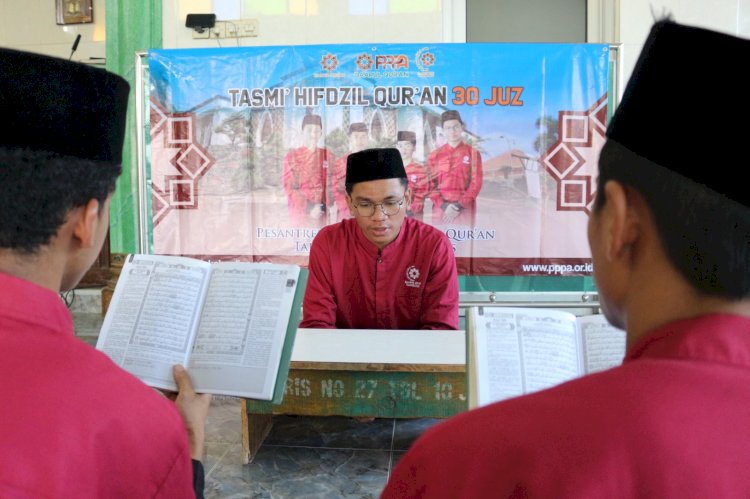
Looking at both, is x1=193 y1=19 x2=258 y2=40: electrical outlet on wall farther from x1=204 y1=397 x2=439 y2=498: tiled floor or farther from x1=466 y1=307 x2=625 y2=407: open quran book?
x1=466 y1=307 x2=625 y2=407: open quran book

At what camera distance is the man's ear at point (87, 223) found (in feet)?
2.93

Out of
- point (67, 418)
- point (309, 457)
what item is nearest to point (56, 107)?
point (67, 418)

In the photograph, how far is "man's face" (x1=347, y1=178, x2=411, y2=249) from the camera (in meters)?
2.76

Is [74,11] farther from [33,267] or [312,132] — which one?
[33,267]

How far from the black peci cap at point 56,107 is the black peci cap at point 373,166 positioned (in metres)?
1.83

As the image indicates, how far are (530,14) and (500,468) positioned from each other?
4.75 metres

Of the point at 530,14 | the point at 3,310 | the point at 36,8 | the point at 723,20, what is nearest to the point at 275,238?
the point at 530,14

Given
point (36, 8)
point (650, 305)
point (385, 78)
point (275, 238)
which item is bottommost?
point (275, 238)

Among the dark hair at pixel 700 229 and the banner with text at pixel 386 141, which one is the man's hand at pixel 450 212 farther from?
the dark hair at pixel 700 229

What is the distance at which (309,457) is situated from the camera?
7.86 ft

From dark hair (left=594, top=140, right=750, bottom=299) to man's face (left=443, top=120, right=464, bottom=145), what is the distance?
3118 mm

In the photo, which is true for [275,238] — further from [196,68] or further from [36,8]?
[36,8]

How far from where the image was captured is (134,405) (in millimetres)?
801

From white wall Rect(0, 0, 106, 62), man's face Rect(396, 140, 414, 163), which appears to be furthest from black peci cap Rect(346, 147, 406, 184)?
white wall Rect(0, 0, 106, 62)
